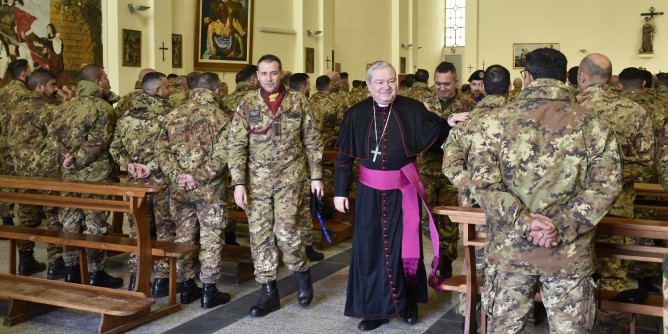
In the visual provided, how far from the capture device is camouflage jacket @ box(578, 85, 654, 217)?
5.09 metres

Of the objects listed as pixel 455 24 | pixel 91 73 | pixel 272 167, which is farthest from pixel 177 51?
pixel 455 24

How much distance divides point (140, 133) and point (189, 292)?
133 centimetres

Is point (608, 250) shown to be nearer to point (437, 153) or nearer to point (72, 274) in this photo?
point (437, 153)

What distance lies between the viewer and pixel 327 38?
59.7 feet

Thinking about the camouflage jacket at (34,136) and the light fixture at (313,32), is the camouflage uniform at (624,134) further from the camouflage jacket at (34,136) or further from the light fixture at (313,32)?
the light fixture at (313,32)

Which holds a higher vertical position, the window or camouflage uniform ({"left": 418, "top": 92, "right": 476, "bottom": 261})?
the window

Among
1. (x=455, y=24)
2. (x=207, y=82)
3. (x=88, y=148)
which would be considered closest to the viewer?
(x=207, y=82)

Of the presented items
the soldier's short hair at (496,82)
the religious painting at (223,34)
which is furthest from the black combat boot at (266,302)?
the religious painting at (223,34)

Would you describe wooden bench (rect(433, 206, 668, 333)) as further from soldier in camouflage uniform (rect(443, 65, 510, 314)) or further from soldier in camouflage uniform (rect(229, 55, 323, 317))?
soldier in camouflage uniform (rect(229, 55, 323, 317))

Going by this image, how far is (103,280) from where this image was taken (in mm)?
6496

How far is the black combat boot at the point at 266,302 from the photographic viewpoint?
219 inches

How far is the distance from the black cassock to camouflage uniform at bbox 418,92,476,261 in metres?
0.77

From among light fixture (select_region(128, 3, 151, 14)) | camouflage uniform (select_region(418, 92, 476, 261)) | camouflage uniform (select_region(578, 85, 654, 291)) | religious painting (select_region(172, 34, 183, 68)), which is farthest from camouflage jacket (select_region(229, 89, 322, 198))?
religious painting (select_region(172, 34, 183, 68))

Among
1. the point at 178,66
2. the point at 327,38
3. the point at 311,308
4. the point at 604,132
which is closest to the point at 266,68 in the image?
the point at 311,308
